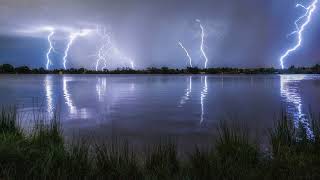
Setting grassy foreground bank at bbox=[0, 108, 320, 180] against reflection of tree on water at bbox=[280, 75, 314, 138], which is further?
reflection of tree on water at bbox=[280, 75, 314, 138]

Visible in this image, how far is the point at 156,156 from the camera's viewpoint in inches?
368

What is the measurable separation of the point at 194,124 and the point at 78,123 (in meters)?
6.01

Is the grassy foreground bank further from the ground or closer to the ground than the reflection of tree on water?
further from the ground

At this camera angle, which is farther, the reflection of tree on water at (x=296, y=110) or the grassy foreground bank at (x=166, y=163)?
the reflection of tree on water at (x=296, y=110)

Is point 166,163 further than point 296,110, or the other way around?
point 296,110

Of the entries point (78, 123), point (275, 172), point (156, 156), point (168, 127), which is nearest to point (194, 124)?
point (168, 127)

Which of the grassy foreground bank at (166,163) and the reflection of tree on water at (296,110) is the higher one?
the grassy foreground bank at (166,163)

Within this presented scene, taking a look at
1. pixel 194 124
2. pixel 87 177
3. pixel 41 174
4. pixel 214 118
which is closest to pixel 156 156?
pixel 87 177

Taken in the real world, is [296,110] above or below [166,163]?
below

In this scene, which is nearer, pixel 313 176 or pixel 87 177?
pixel 313 176

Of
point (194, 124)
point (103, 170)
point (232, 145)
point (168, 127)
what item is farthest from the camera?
point (194, 124)

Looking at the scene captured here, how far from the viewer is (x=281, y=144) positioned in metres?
10.6

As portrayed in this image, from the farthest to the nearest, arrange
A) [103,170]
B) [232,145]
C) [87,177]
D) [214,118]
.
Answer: [214,118], [232,145], [103,170], [87,177]

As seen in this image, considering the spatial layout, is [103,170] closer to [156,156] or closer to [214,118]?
[156,156]
